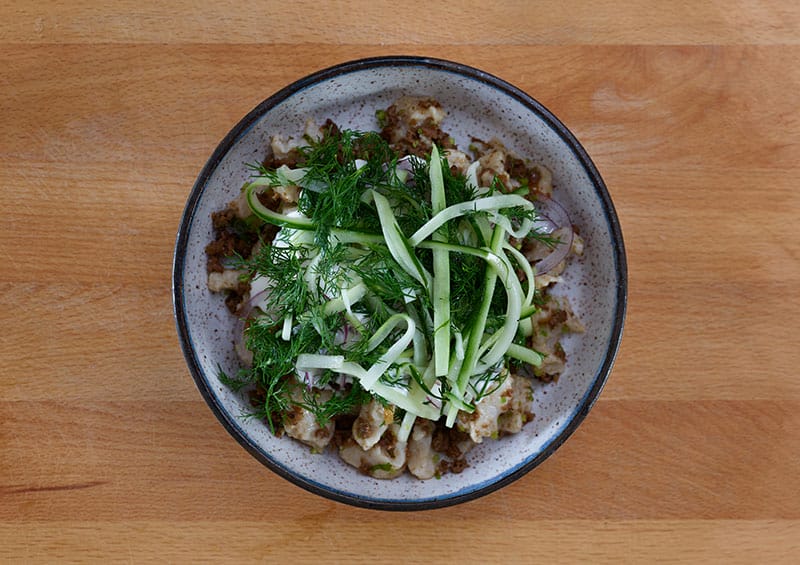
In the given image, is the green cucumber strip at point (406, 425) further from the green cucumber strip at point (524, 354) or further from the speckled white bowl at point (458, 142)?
the green cucumber strip at point (524, 354)

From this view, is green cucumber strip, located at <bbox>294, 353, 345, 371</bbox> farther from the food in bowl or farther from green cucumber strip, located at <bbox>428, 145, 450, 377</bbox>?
green cucumber strip, located at <bbox>428, 145, 450, 377</bbox>

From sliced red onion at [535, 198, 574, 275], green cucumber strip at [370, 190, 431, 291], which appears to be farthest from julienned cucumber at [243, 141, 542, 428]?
sliced red onion at [535, 198, 574, 275]

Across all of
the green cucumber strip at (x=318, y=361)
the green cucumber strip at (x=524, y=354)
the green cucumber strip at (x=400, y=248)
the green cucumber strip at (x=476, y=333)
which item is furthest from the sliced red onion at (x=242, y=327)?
the green cucumber strip at (x=524, y=354)

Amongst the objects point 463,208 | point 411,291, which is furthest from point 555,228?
point 411,291

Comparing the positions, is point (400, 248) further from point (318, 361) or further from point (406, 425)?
point (406, 425)

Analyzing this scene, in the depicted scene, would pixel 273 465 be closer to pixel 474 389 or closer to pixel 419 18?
pixel 474 389

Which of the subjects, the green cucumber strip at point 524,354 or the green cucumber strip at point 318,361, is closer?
the green cucumber strip at point 318,361
